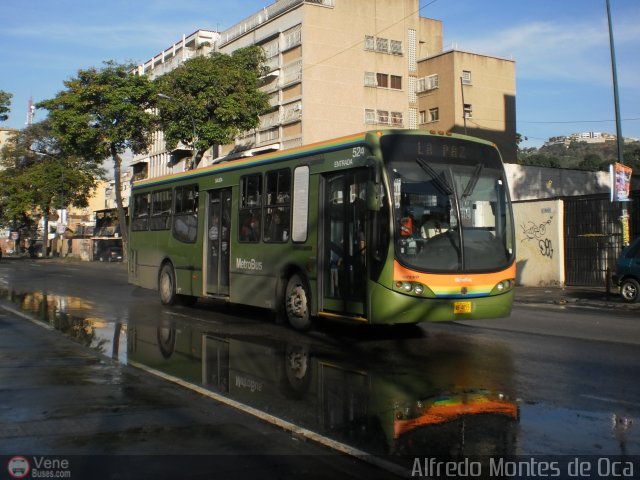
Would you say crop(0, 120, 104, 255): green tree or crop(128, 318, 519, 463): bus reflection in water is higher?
crop(0, 120, 104, 255): green tree

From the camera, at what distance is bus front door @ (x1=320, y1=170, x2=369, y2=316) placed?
10.0 m

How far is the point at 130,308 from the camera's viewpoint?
16250 mm

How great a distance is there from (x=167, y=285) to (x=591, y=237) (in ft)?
52.6

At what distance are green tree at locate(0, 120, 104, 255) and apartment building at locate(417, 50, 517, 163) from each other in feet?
110

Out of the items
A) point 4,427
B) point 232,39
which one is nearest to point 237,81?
point 232,39

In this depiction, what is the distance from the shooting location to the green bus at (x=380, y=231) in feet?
31.0

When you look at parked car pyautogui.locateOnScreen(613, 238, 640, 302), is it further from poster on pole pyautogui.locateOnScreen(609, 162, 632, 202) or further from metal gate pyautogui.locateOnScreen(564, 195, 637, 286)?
metal gate pyautogui.locateOnScreen(564, 195, 637, 286)

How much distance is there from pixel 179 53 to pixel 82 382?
61.7 m

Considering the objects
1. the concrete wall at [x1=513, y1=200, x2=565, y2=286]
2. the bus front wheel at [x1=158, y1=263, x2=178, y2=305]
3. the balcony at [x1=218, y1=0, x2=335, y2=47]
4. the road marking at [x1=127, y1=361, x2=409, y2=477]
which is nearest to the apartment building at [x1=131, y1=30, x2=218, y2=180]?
the balcony at [x1=218, y1=0, x2=335, y2=47]

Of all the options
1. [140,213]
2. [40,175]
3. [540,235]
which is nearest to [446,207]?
[140,213]

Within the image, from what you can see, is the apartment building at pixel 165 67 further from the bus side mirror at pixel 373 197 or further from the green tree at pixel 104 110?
the bus side mirror at pixel 373 197

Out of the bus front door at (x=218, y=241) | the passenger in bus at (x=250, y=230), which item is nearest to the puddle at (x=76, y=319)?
the bus front door at (x=218, y=241)

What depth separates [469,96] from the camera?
177 feet

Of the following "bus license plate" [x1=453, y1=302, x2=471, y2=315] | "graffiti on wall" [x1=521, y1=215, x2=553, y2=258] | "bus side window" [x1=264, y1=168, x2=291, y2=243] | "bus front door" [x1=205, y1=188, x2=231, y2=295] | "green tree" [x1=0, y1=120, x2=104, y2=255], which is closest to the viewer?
"bus license plate" [x1=453, y1=302, x2=471, y2=315]
